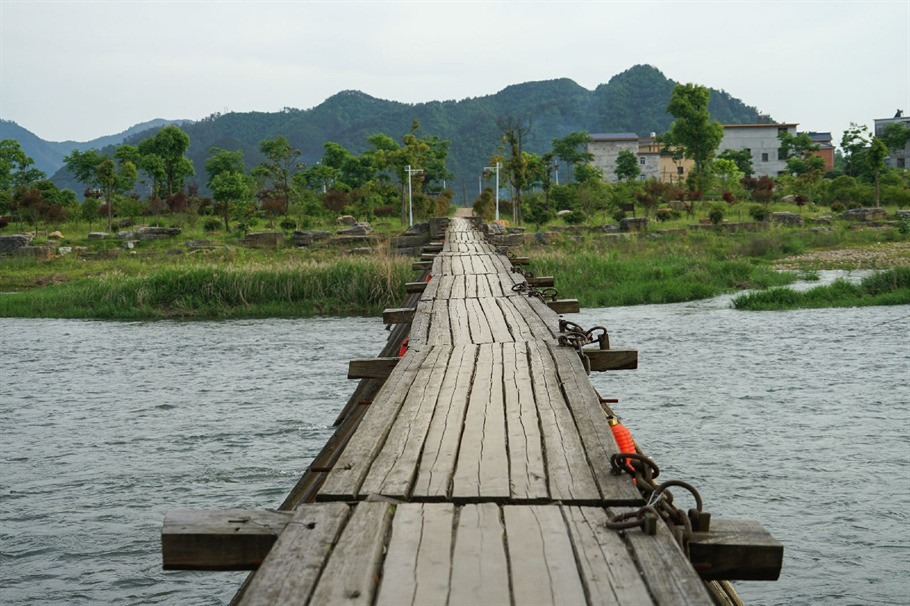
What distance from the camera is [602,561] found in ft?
8.03

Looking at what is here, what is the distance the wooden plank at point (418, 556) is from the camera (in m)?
2.27

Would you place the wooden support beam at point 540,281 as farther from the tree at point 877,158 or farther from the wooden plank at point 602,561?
the tree at point 877,158

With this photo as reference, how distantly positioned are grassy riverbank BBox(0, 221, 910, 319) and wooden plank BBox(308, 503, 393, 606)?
1661 centimetres

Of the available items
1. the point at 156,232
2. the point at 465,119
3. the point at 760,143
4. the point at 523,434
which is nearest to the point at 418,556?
the point at 523,434

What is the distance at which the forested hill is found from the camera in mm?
110375

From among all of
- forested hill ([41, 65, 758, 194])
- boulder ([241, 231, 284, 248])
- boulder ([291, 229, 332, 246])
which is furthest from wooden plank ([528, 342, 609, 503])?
forested hill ([41, 65, 758, 194])

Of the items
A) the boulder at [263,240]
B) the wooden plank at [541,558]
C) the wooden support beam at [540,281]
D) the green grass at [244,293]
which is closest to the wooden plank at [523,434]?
the wooden plank at [541,558]

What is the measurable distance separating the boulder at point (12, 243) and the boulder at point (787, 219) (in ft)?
85.2

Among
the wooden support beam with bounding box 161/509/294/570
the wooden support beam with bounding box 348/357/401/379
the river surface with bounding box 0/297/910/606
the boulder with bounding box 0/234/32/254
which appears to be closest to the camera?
the wooden support beam with bounding box 161/509/294/570

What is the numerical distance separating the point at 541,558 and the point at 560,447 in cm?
107

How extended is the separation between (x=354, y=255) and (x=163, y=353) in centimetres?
978

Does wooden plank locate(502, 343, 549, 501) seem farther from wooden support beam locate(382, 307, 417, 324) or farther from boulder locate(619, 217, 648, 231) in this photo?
boulder locate(619, 217, 648, 231)

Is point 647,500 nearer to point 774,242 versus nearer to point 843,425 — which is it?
point 843,425

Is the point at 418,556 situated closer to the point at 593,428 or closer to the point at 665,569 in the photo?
the point at 665,569
